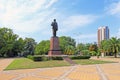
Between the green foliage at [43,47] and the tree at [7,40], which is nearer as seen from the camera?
the tree at [7,40]

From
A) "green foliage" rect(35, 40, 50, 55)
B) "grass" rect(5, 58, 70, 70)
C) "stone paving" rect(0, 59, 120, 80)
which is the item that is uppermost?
"green foliage" rect(35, 40, 50, 55)

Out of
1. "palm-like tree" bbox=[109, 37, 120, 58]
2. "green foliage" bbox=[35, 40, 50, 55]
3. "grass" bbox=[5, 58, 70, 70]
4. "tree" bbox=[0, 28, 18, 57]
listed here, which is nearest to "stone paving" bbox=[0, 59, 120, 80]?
"grass" bbox=[5, 58, 70, 70]

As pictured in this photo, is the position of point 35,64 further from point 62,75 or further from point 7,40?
point 7,40

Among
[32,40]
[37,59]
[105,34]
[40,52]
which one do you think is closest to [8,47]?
[40,52]

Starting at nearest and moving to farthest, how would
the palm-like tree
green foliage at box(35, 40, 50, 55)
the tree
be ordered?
the palm-like tree, the tree, green foliage at box(35, 40, 50, 55)

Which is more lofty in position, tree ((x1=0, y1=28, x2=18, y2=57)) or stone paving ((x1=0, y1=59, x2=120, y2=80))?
tree ((x1=0, y1=28, x2=18, y2=57))

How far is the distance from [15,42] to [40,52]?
852 cm

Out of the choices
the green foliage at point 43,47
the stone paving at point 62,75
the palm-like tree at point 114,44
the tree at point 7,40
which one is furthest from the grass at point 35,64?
the green foliage at point 43,47

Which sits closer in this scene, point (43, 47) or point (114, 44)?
point (114, 44)

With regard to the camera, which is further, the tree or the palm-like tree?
the tree

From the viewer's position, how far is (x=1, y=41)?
192 ft

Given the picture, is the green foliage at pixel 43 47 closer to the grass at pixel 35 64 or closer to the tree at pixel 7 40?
the tree at pixel 7 40

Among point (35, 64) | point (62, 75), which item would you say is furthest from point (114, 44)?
point (62, 75)

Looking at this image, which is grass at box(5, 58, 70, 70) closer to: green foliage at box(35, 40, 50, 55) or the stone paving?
the stone paving
